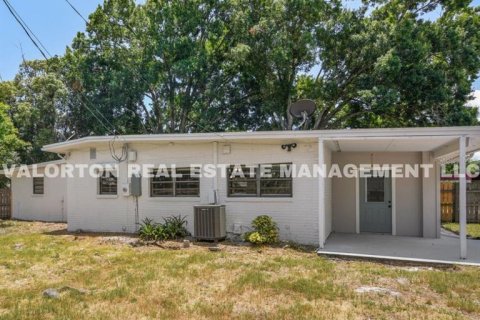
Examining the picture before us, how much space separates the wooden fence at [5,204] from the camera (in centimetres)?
1553

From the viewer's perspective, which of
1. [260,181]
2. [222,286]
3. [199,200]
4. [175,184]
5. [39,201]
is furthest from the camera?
[39,201]

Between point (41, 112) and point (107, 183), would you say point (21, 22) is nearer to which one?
point (107, 183)

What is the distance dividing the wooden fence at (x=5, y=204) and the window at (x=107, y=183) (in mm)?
7783

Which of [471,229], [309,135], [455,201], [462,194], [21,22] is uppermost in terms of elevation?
[21,22]

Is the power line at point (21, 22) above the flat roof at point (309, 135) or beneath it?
above

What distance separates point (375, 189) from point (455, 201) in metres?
5.90

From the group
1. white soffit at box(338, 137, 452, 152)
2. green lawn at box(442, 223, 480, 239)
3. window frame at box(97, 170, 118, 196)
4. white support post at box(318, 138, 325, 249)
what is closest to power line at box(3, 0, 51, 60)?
window frame at box(97, 170, 118, 196)

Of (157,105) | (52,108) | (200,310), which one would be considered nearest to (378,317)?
(200,310)

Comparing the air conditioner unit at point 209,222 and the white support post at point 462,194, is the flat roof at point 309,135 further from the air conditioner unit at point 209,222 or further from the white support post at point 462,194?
the air conditioner unit at point 209,222

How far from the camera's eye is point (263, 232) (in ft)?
27.2

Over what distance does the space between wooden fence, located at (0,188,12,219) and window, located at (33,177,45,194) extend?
192cm

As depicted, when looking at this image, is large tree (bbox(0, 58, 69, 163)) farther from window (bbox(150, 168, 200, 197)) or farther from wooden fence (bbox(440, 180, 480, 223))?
wooden fence (bbox(440, 180, 480, 223))

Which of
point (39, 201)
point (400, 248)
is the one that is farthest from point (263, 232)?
point (39, 201)

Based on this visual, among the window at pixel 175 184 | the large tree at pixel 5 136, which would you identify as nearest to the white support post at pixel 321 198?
the window at pixel 175 184
